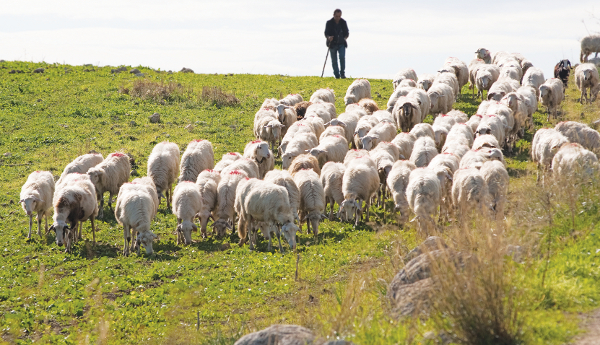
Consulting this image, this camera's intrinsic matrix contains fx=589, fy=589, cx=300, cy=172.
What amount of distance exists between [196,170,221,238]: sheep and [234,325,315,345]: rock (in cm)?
788

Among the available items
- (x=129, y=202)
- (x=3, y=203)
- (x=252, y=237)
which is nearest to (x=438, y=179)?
(x=252, y=237)

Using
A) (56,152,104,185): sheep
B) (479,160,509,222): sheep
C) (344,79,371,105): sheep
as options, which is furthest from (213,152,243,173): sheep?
(344,79,371,105): sheep

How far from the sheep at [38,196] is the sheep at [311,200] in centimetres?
639

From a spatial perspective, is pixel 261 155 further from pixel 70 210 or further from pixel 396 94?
pixel 396 94

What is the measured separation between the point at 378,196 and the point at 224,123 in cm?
1014

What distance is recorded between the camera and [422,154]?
51.0 feet

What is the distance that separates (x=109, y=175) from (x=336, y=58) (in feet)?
65.2

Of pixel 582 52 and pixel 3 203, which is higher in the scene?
pixel 582 52

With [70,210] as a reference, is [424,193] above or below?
above

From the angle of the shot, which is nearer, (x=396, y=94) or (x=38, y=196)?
(x=38, y=196)

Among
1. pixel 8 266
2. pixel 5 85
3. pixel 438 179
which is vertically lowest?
pixel 8 266

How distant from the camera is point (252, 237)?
13.0 meters

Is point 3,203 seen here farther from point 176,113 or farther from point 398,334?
point 398,334

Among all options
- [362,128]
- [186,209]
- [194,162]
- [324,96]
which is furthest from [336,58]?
[186,209]
